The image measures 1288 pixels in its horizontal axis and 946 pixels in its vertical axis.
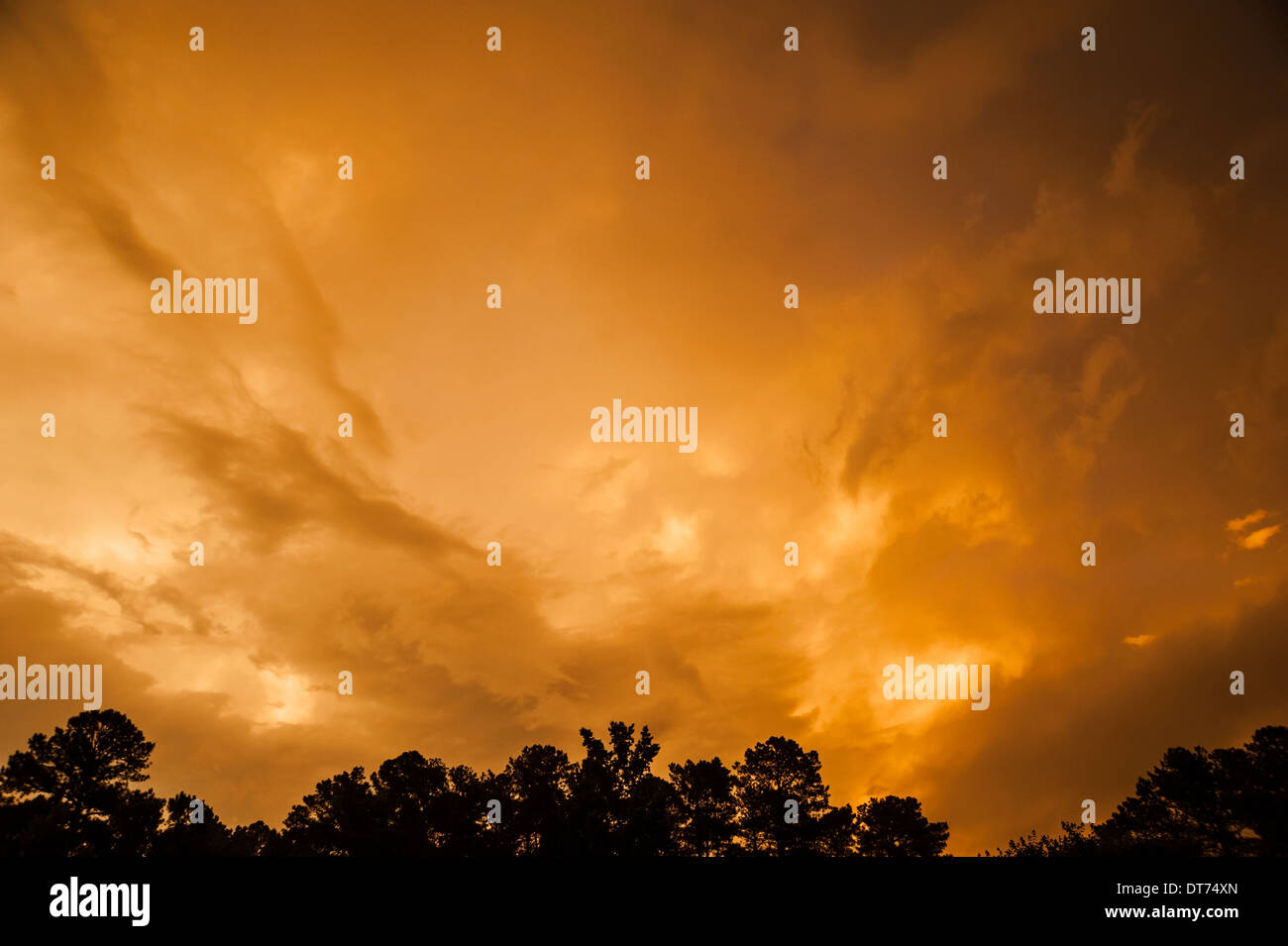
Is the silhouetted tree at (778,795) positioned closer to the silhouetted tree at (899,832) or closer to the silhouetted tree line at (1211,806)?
the silhouetted tree at (899,832)

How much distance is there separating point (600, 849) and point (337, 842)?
25.0m

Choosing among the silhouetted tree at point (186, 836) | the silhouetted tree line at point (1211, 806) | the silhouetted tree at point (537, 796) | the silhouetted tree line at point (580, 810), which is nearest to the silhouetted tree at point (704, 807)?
the silhouetted tree line at point (580, 810)

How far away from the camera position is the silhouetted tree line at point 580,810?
128ft

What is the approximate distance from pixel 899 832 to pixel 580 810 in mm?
33468

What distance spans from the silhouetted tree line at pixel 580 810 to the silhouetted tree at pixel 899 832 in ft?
0.38

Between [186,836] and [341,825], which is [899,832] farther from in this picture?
[186,836]

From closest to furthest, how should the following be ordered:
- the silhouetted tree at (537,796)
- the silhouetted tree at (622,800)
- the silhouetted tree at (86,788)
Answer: the silhouetted tree at (86,788) → the silhouetted tree at (622,800) → the silhouetted tree at (537,796)

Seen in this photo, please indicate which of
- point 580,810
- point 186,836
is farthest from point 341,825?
point 580,810

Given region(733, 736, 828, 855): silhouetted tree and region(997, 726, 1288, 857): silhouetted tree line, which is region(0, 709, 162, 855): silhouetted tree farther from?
region(997, 726, 1288, 857): silhouetted tree line

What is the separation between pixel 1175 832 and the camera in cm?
4294

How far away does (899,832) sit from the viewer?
5606cm
